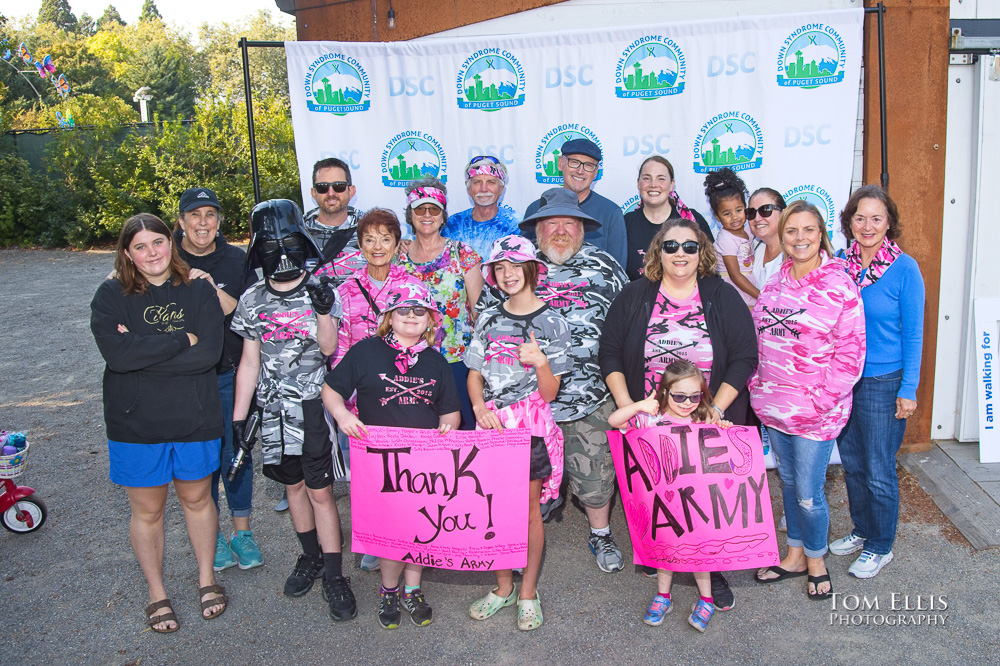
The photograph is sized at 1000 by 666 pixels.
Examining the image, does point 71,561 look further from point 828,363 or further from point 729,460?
point 828,363

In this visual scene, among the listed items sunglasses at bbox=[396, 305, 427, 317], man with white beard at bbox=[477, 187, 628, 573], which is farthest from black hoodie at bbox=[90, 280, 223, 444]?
man with white beard at bbox=[477, 187, 628, 573]

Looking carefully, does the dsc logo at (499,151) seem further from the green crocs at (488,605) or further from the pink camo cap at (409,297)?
the green crocs at (488,605)

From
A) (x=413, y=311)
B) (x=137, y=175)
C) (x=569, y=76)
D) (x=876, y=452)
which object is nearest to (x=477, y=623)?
(x=413, y=311)

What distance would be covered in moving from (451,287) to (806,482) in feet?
7.38

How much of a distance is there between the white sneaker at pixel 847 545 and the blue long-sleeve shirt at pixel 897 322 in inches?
39.6

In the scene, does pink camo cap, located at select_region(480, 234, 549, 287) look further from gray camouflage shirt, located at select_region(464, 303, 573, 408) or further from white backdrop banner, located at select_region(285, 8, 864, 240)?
white backdrop banner, located at select_region(285, 8, 864, 240)

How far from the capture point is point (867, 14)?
17.3ft

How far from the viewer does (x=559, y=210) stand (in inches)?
163

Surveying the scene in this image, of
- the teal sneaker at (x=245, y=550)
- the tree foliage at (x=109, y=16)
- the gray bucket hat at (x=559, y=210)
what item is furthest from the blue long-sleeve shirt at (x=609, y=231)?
the tree foliage at (x=109, y=16)

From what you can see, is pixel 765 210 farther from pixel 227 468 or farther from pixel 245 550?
pixel 245 550

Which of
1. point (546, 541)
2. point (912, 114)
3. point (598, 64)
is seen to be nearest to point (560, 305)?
point (546, 541)

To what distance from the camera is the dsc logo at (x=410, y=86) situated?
19.4 ft

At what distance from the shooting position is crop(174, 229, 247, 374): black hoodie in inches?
169

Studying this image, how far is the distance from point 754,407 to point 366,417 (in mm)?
2031
